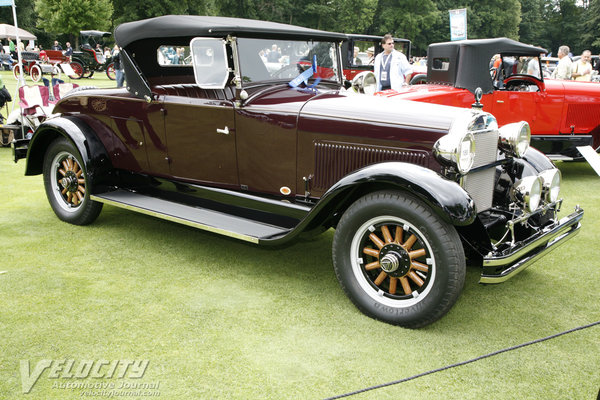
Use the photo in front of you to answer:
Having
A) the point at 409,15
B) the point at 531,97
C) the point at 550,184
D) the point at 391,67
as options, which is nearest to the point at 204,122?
the point at 550,184

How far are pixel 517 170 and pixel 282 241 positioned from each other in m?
1.95

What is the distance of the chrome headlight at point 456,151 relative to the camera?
298 cm

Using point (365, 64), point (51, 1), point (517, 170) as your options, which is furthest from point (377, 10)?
point (517, 170)

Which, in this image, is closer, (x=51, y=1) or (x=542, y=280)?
(x=542, y=280)

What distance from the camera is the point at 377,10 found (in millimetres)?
58469

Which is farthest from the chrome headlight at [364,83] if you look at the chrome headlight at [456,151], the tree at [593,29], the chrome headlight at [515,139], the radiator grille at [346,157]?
the tree at [593,29]

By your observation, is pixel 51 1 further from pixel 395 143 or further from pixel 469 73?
pixel 395 143

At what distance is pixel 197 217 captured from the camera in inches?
154

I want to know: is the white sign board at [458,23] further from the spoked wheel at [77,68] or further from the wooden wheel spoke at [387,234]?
the spoked wheel at [77,68]

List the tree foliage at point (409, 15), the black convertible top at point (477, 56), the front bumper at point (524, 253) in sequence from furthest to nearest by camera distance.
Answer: the tree foliage at point (409, 15)
the black convertible top at point (477, 56)
the front bumper at point (524, 253)

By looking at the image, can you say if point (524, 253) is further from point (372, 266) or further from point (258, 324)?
point (258, 324)

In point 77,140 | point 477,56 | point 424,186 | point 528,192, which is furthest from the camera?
point 477,56

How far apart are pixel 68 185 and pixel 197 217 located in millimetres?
1785

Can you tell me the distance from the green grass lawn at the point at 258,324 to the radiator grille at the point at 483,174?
722 millimetres
